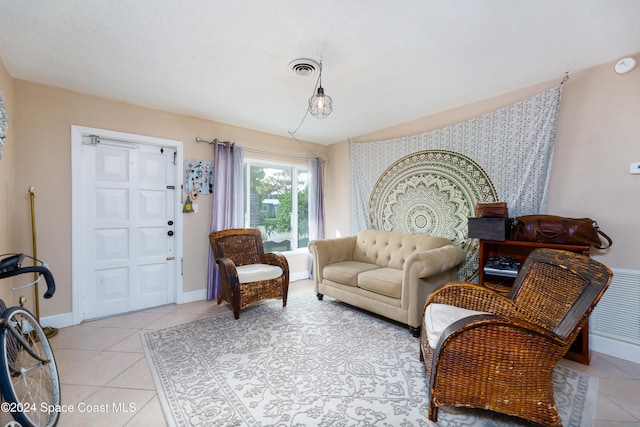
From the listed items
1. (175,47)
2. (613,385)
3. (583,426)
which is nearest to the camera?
(583,426)

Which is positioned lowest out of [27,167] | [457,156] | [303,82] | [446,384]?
[446,384]

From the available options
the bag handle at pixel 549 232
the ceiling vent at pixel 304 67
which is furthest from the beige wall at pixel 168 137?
the ceiling vent at pixel 304 67

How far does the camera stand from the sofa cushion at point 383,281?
262cm

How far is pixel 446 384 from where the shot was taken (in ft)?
4.83

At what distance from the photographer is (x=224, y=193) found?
3596 mm

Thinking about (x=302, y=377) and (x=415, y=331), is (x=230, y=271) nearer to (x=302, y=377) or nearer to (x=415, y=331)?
(x=302, y=377)

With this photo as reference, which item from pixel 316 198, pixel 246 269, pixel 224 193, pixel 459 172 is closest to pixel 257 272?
pixel 246 269

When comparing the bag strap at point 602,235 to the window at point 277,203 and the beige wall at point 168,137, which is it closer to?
the beige wall at point 168,137

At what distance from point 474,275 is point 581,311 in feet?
5.67

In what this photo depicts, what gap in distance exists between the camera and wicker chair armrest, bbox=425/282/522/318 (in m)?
1.80

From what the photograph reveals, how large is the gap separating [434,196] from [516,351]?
86.8 inches

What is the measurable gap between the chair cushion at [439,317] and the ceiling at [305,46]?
1.91m

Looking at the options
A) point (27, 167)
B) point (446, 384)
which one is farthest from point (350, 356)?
point (27, 167)

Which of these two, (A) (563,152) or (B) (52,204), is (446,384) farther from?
(B) (52,204)
